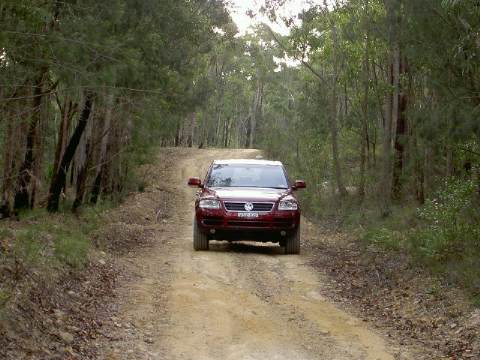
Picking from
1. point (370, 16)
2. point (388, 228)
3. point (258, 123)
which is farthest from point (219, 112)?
point (388, 228)

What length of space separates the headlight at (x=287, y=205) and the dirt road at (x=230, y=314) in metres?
0.95

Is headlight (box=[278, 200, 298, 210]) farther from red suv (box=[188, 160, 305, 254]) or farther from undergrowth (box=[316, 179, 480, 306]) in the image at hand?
undergrowth (box=[316, 179, 480, 306])

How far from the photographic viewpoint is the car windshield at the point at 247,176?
43.3ft

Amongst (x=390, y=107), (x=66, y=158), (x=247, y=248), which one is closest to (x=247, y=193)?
(x=247, y=248)

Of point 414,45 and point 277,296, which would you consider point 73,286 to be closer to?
point 277,296

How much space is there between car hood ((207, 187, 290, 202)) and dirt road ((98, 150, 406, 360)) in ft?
3.53

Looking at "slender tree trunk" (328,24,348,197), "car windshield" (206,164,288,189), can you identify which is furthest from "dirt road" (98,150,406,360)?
"slender tree trunk" (328,24,348,197)

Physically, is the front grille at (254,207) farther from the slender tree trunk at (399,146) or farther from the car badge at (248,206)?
the slender tree trunk at (399,146)

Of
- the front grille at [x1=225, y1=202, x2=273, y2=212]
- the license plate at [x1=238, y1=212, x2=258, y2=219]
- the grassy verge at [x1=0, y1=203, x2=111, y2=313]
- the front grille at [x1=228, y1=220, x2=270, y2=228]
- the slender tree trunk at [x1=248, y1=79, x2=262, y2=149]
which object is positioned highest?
the slender tree trunk at [x1=248, y1=79, x2=262, y2=149]

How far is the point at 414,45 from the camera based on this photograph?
14.5 meters

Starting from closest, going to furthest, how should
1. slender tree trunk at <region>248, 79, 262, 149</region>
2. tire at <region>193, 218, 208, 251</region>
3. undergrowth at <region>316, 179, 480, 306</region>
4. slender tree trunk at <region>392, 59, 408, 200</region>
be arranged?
1. undergrowth at <region>316, 179, 480, 306</region>
2. tire at <region>193, 218, 208, 251</region>
3. slender tree trunk at <region>392, 59, 408, 200</region>
4. slender tree trunk at <region>248, 79, 262, 149</region>

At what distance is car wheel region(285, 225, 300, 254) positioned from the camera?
1259cm

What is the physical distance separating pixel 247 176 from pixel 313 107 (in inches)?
729

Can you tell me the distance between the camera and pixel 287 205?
12234 mm
